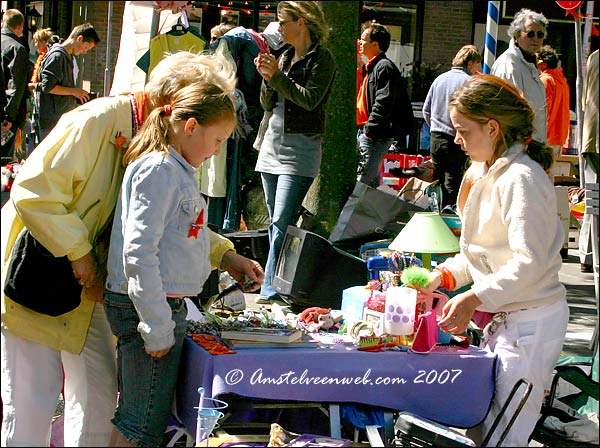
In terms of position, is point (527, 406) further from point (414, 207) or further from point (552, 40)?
point (552, 40)

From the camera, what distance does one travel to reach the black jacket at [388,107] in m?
8.59

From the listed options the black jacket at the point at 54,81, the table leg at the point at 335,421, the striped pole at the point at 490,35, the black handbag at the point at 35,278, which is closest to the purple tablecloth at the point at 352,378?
the table leg at the point at 335,421

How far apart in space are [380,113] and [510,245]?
523 centimetres

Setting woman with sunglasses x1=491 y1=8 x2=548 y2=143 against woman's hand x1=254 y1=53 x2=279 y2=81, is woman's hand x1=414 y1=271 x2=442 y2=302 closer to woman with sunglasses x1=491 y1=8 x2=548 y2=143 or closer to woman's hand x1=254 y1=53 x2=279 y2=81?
woman's hand x1=254 y1=53 x2=279 y2=81

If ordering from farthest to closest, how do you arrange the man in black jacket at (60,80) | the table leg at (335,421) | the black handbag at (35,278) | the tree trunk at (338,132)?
the man in black jacket at (60,80) < the tree trunk at (338,132) < the table leg at (335,421) < the black handbag at (35,278)

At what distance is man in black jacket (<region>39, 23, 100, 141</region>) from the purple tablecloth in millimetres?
6926

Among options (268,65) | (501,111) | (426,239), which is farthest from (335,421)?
(268,65)

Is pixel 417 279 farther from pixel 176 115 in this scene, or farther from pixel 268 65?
pixel 268 65

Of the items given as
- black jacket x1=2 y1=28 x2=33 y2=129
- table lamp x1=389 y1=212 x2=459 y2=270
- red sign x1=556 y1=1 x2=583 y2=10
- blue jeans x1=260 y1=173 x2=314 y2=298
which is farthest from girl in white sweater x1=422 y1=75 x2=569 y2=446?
black jacket x1=2 y1=28 x2=33 y2=129

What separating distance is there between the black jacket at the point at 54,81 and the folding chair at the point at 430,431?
24.0 feet

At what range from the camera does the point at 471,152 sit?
369 cm

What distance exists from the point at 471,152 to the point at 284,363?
1065mm

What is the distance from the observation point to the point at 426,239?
15.4ft

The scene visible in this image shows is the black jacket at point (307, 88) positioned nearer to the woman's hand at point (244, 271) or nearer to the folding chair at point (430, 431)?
the woman's hand at point (244, 271)
